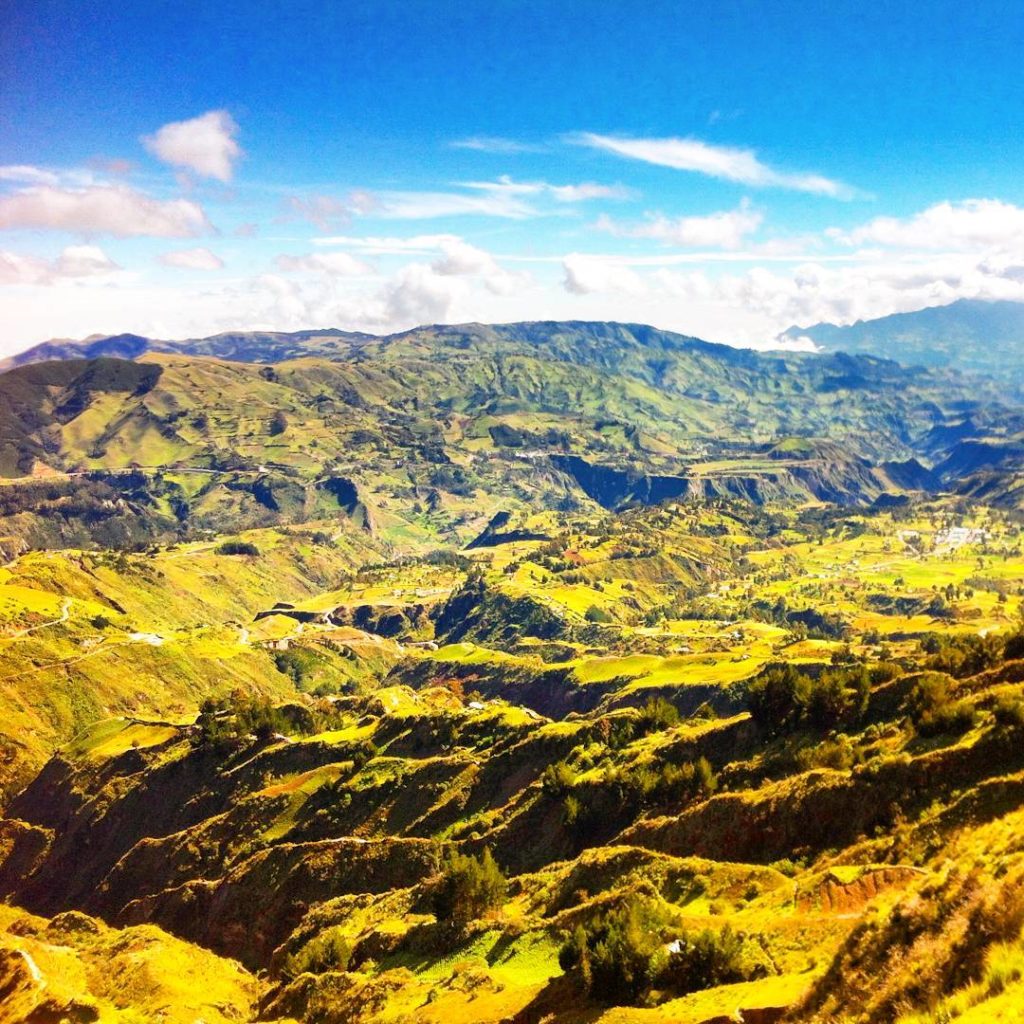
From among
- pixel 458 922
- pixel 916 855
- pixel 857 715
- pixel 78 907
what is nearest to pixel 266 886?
pixel 458 922

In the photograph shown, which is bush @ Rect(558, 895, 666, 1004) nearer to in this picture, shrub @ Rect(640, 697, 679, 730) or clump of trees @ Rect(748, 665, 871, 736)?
clump of trees @ Rect(748, 665, 871, 736)

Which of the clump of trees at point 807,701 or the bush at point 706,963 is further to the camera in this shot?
the clump of trees at point 807,701

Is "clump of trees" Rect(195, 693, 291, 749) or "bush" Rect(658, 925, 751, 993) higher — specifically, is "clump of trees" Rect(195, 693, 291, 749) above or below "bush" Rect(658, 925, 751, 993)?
below

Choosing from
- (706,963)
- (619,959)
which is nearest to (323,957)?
(619,959)

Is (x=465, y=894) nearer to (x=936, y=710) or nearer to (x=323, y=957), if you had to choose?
(x=323, y=957)

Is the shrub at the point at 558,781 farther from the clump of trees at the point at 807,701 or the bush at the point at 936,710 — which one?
the bush at the point at 936,710

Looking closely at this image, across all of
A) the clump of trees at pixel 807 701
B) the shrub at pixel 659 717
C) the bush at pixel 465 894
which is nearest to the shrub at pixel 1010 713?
the clump of trees at pixel 807 701

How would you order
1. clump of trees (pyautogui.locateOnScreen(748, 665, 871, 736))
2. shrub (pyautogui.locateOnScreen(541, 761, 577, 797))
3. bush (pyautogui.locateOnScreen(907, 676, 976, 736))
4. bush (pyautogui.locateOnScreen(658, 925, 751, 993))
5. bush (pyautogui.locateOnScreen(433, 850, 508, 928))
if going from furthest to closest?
shrub (pyautogui.locateOnScreen(541, 761, 577, 797)), clump of trees (pyautogui.locateOnScreen(748, 665, 871, 736)), bush (pyautogui.locateOnScreen(433, 850, 508, 928)), bush (pyautogui.locateOnScreen(907, 676, 976, 736)), bush (pyautogui.locateOnScreen(658, 925, 751, 993))

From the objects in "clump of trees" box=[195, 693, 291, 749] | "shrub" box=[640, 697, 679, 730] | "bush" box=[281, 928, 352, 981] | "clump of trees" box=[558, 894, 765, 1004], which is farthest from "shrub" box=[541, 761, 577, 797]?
"clump of trees" box=[195, 693, 291, 749]
